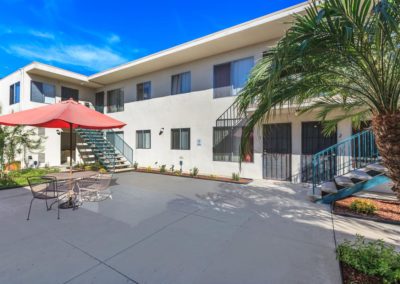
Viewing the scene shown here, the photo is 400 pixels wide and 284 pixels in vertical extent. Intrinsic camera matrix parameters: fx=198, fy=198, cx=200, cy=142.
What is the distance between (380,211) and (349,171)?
Answer: 4.65 feet

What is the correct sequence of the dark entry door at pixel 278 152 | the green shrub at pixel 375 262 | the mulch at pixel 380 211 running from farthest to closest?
1. the dark entry door at pixel 278 152
2. the mulch at pixel 380 211
3. the green shrub at pixel 375 262

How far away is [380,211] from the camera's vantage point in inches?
186

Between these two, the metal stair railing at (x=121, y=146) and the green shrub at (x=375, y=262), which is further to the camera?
the metal stair railing at (x=121, y=146)

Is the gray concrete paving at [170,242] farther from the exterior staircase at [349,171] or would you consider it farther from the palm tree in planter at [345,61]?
the palm tree in planter at [345,61]

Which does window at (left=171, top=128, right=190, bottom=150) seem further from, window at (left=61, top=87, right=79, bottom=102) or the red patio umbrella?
window at (left=61, top=87, right=79, bottom=102)

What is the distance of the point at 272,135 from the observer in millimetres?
8430

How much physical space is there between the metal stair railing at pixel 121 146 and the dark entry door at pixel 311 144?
9.75 m

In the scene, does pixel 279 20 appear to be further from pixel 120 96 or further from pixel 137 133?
pixel 120 96

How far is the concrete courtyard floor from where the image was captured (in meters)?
2.58

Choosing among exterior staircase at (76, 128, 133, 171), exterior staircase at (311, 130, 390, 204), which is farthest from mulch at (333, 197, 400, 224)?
exterior staircase at (76, 128, 133, 171)

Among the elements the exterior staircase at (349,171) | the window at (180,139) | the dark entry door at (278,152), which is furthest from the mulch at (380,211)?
the window at (180,139)

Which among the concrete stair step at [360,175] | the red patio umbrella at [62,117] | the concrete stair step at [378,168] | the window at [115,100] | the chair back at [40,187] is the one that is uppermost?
the window at [115,100]

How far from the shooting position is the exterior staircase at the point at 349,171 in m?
5.03

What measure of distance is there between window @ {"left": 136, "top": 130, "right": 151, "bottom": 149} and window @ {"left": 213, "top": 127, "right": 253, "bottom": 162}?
4.67m
